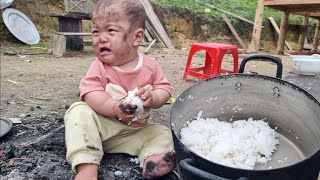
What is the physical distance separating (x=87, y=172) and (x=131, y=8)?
2.82 ft

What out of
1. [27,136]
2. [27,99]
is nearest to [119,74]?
[27,136]

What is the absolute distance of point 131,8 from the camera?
170 cm

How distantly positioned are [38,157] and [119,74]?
616mm

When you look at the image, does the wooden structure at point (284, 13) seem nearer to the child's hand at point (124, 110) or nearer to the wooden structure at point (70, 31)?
the wooden structure at point (70, 31)

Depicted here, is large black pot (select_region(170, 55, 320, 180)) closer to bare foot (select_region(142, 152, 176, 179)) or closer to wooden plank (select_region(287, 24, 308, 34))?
bare foot (select_region(142, 152, 176, 179))

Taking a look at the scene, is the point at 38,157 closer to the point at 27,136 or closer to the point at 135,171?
the point at 27,136

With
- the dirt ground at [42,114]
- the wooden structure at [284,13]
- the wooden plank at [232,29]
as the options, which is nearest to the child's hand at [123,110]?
the dirt ground at [42,114]

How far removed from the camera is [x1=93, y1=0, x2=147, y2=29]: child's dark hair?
1680 millimetres

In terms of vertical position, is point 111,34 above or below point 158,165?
above

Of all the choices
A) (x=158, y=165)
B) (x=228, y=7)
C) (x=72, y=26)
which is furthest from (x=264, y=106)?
(x=228, y=7)

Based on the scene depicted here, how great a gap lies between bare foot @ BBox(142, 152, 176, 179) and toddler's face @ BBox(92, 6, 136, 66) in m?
0.57

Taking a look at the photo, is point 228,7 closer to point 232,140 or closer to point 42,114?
point 42,114

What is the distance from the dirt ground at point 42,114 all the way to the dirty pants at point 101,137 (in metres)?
0.09

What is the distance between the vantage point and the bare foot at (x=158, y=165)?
153 centimetres
